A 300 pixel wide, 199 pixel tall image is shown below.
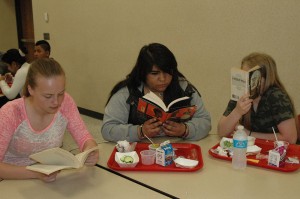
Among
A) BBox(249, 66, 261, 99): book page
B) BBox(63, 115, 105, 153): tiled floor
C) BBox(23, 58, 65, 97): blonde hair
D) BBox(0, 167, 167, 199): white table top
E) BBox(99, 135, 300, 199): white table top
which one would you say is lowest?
BBox(63, 115, 105, 153): tiled floor

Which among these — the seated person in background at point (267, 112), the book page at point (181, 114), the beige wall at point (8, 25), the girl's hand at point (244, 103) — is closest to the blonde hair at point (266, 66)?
the seated person in background at point (267, 112)

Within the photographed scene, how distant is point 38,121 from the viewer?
1.67 meters

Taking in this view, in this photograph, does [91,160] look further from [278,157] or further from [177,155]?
[278,157]

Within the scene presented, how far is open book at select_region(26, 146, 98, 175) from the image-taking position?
1295mm

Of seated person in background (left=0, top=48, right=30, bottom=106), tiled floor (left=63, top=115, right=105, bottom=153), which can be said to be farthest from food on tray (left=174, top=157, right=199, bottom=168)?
tiled floor (left=63, top=115, right=105, bottom=153)

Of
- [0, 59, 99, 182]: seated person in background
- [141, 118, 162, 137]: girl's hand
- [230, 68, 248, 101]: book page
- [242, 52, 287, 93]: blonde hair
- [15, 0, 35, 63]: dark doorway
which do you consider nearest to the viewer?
[0, 59, 99, 182]: seated person in background

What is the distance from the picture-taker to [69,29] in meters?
5.09

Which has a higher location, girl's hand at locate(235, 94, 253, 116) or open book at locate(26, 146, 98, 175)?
girl's hand at locate(235, 94, 253, 116)

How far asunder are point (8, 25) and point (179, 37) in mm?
4986

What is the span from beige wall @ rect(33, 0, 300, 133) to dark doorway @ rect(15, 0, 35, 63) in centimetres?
143

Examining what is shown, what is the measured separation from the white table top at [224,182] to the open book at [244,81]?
1.28 ft

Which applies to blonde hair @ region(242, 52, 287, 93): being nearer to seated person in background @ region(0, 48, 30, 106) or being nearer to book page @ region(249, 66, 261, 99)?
book page @ region(249, 66, 261, 99)

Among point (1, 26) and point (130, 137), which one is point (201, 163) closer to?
point (130, 137)

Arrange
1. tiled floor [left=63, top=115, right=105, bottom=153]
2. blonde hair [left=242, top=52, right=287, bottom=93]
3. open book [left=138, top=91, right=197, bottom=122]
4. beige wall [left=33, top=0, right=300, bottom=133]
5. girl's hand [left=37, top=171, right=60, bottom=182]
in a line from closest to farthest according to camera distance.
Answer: girl's hand [left=37, top=171, right=60, bottom=182] → open book [left=138, top=91, right=197, bottom=122] → blonde hair [left=242, top=52, right=287, bottom=93] → beige wall [left=33, top=0, right=300, bottom=133] → tiled floor [left=63, top=115, right=105, bottom=153]
